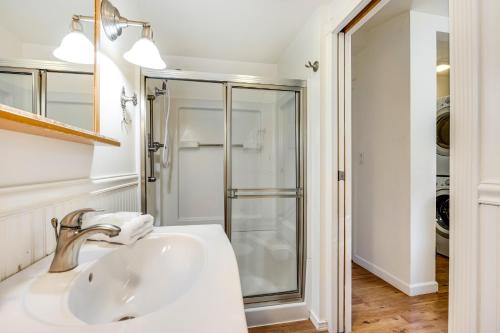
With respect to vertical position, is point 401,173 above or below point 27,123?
below

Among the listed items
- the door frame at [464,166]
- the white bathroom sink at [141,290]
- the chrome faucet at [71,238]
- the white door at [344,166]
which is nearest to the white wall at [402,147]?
the white door at [344,166]

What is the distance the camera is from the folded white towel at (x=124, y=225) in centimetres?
79

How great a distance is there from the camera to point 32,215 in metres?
0.63

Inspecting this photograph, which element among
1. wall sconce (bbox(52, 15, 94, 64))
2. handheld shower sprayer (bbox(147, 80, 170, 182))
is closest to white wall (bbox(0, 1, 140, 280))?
wall sconce (bbox(52, 15, 94, 64))

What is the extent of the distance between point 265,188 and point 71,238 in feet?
4.62

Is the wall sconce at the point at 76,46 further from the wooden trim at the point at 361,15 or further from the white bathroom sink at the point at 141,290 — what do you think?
the wooden trim at the point at 361,15

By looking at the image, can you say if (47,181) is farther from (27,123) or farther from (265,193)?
(265,193)

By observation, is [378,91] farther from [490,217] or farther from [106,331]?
[106,331]

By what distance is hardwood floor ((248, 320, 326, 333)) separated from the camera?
151cm

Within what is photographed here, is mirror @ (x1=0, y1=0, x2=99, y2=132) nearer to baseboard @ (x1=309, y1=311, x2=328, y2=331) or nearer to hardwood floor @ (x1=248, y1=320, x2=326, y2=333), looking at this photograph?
hardwood floor @ (x1=248, y1=320, x2=326, y2=333)

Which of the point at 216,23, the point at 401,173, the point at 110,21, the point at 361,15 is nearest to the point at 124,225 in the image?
the point at 110,21

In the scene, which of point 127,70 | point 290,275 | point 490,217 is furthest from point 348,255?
point 127,70

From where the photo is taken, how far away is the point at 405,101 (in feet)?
6.21

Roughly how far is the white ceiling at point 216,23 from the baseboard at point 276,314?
175 cm
